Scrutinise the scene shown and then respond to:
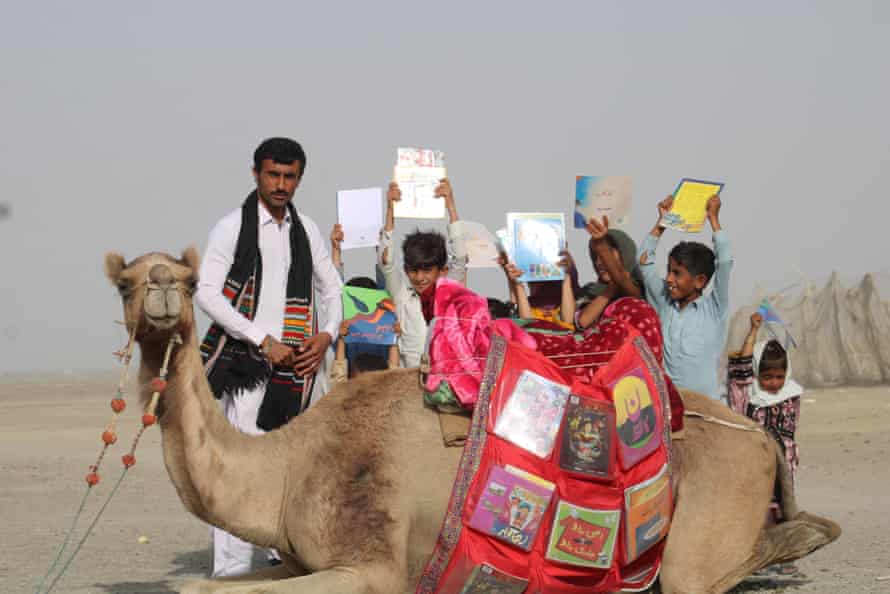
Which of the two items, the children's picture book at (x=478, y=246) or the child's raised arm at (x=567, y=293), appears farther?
the children's picture book at (x=478, y=246)

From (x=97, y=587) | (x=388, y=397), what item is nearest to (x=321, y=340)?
(x=388, y=397)

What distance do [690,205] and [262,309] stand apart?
3086mm

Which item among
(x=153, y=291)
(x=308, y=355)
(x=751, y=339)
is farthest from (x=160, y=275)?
(x=751, y=339)

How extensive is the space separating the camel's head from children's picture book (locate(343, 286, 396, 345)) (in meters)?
3.96

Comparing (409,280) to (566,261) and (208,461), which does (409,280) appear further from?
(208,461)

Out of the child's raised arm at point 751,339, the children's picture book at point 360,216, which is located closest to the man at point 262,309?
the children's picture book at point 360,216

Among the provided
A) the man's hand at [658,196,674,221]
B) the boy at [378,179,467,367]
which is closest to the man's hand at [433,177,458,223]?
the boy at [378,179,467,367]

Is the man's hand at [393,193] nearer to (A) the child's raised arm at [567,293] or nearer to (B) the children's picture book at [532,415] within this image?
(A) the child's raised arm at [567,293]

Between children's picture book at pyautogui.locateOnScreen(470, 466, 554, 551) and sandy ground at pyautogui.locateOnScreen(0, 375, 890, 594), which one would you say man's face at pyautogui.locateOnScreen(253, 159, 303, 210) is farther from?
sandy ground at pyautogui.locateOnScreen(0, 375, 890, 594)

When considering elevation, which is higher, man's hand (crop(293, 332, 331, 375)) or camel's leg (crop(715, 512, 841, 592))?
man's hand (crop(293, 332, 331, 375))

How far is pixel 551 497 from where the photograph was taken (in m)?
6.26

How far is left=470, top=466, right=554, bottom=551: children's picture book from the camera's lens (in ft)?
20.1

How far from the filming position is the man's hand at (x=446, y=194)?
9914mm

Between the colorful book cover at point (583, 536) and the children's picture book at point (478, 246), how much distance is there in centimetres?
361
